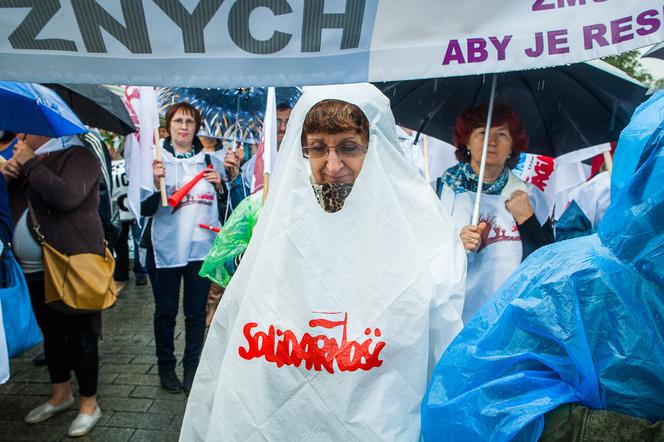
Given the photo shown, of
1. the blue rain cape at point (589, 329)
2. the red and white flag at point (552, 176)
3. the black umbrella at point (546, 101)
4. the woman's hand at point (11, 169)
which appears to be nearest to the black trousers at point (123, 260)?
the woman's hand at point (11, 169)

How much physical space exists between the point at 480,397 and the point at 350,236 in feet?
2.34

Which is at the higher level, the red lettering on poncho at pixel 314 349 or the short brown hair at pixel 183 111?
the short brown hair at pixel 183 111

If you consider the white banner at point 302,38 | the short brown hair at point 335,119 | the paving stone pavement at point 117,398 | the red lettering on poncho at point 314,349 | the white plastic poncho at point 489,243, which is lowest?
the paving stone pavement at point 117,398

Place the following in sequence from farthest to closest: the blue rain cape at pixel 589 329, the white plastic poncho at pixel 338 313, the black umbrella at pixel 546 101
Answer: the black umbrella at pixel 546 101 → the white plastic poncho at pixel 338 313 → the blue rain cape at pixel 589 329

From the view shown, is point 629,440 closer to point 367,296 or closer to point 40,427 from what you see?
point 367,296

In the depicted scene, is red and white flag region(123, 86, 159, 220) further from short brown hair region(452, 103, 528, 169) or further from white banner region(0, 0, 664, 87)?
white banner region(0, 0, 664, 87)

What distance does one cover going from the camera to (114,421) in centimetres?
374

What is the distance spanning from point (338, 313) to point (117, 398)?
2.87 metres

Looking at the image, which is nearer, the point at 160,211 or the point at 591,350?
the point at 591,350

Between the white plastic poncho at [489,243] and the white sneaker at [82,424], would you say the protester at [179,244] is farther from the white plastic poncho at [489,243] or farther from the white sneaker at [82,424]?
the white plastic poncho at [489,243]

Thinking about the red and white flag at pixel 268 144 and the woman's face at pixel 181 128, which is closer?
the red and white flag at pixel 268 144

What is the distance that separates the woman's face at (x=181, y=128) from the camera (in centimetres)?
429

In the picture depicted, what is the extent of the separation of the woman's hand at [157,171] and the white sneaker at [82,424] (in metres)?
1.54

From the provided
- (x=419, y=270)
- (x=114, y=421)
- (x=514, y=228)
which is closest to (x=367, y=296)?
(x=419, y=270)
